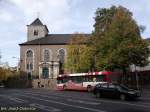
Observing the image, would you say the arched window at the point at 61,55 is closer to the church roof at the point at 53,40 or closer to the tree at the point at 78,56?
the church roof at the point at 53,40

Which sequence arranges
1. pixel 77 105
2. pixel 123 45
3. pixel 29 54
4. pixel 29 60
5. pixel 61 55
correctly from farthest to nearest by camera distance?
pixel 29 54 < pixel 61 55 < pixel 29 60 < pixel 123 45 < pixel 77 105

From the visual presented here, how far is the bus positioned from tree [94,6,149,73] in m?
3.24

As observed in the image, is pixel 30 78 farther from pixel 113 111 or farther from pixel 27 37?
pixel 113 111

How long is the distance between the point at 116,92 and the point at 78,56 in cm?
4868

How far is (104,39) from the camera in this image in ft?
198

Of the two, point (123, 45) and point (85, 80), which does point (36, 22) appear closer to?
point (85, 80)

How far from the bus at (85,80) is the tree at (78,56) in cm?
1240

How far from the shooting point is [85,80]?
5894cm

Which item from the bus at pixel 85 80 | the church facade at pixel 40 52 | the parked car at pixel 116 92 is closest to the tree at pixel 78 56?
the bus at pixel 85 80

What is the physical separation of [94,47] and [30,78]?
48.2 m

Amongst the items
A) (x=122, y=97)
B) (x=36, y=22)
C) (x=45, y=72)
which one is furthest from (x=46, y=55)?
(x=122, y=97)

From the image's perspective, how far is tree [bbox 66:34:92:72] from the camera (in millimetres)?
79569

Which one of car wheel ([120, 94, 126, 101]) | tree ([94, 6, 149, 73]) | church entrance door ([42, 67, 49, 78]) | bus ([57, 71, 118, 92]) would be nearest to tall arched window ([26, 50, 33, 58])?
church entrance door ([42, 67, 49, 78])

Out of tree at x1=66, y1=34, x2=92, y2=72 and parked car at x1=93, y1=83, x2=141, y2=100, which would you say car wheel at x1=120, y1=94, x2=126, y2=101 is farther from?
tree at x1=66, y1=34, x2=92, y2=72
